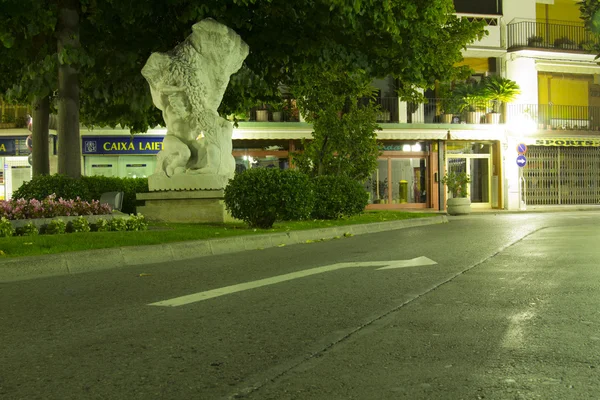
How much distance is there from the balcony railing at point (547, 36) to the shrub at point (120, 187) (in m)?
22.9

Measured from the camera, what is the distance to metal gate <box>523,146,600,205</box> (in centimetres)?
3656

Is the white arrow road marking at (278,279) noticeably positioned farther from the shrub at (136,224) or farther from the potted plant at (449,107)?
the potted plant at (449,107)

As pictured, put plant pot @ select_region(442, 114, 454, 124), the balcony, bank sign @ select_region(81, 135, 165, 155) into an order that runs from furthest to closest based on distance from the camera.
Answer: plant pot @ select_region(442, 114, 454, 124) < the balcony < bank sign @ select_region(81, 135, 165, 155)

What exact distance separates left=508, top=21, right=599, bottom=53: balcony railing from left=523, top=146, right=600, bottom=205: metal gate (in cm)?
513

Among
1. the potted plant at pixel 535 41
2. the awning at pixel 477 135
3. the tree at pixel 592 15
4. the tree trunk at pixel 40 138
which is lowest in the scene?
the tree trunk at pixel 40 138

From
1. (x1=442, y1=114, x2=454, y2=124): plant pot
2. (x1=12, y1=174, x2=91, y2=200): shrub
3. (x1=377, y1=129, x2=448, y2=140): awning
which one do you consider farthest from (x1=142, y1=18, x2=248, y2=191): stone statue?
(x1=442, y1=114, x2=454, y2=124): plant pot

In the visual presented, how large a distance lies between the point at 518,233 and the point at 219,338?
428 inches

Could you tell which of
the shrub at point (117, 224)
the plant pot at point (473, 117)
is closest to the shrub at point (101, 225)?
the shrub at point (117, 224)

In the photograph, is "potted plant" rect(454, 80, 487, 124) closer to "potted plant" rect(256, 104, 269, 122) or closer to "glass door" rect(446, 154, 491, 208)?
"glass door" rect(446, 154, 491, 208)

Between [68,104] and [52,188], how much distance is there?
2332 mm

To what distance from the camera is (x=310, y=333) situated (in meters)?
4.75

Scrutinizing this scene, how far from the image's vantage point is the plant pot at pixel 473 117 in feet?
118

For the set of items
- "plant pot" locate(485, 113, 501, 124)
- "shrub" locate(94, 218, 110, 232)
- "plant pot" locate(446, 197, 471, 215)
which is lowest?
"plant pot" locate(446, 197, 471, 215)

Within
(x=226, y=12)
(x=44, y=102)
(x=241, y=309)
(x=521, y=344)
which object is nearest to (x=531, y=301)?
(x=521, y=344)
